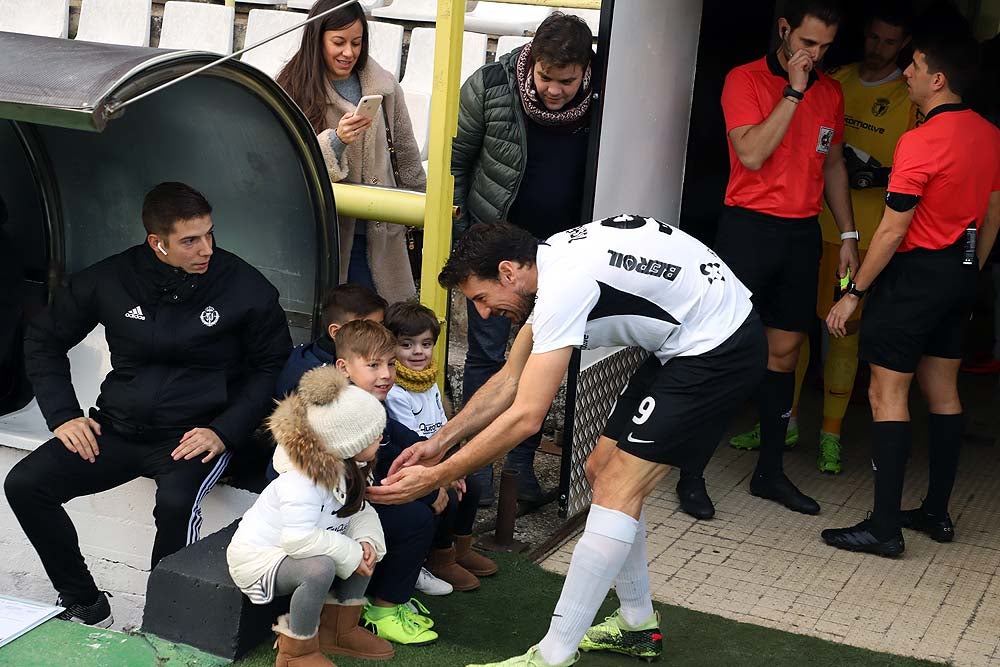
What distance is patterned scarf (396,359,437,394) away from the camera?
402cm

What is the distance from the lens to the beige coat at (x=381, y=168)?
4938 millimetres

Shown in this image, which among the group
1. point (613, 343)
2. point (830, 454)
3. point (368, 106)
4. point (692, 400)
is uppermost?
point (368, 106)

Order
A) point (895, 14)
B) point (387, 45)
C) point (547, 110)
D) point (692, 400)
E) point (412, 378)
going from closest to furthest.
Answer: point (692, 400)
point (412, 378)
point (547, 110)
point (895, 14)
point (387, 45)

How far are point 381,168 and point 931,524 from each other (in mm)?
2688

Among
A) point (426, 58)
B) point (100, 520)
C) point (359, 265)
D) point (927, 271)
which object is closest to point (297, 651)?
point (100, 520)

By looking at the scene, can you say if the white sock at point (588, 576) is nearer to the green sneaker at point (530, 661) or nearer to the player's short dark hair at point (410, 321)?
the green sneaker at point (530, 661)

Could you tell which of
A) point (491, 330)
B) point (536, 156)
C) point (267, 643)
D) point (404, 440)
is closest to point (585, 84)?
point (536, 156)

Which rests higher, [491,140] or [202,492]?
[491,140]

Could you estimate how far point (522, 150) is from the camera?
4660mm

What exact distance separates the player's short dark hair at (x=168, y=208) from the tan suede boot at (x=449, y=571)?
1425 mm

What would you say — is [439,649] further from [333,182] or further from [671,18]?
[671,18]

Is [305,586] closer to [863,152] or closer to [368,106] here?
[368,106]

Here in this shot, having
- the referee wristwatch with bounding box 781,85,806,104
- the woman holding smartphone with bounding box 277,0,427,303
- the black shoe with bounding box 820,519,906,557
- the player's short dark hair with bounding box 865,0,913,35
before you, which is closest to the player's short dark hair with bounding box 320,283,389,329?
the woman holding smartphone with bounding box 277,0,427,303

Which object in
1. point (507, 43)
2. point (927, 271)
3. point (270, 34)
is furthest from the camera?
point (270, 34)
